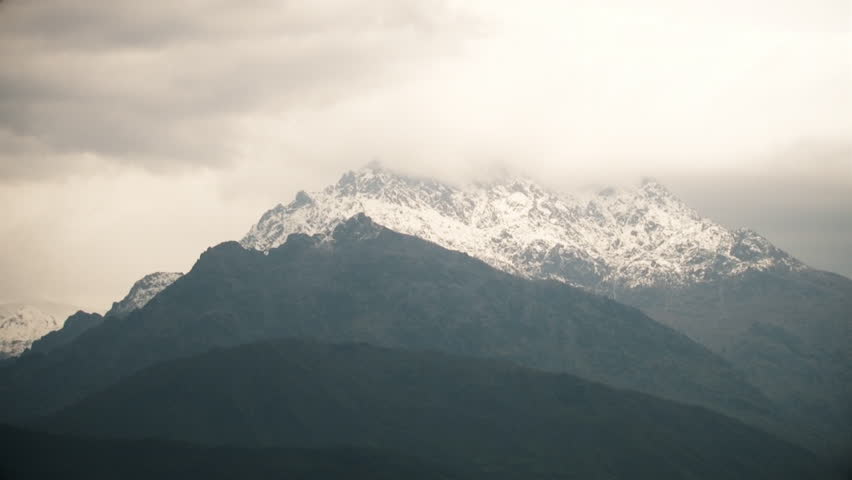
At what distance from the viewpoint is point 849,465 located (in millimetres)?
103750

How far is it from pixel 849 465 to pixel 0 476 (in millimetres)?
81502

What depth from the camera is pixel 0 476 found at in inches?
4218

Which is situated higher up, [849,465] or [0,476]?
[849,465]
